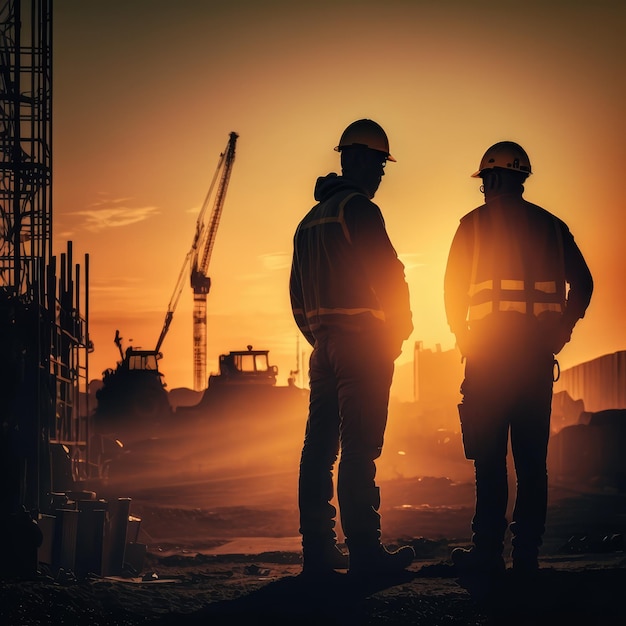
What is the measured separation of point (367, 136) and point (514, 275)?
1.22 m

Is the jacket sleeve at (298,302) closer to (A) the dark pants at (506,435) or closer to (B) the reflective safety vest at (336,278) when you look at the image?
(B) the reflective safety vest at (336,278)

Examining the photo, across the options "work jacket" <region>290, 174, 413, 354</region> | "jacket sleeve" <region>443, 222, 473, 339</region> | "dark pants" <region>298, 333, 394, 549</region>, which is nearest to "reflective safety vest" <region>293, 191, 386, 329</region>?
"work jacket" <region>290, 174, 413, 354</region>

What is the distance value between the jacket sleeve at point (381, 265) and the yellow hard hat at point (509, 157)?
0.76 m

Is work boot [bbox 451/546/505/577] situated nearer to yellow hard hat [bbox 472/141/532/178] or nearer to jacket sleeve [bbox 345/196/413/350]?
jacket sleeve [bbox 345/196/413/350]

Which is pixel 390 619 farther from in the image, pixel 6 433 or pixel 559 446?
pixel 559 446

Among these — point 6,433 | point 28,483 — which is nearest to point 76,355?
point 28,483

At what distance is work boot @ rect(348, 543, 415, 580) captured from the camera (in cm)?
723

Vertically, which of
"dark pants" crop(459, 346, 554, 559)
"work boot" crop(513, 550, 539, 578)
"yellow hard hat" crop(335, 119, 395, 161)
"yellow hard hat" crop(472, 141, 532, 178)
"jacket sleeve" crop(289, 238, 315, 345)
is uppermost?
"yellow hard hat" crop(335, 119, 395, 161)

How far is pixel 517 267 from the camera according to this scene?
284 inches

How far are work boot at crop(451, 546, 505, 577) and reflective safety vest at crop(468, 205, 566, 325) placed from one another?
136 centimetres

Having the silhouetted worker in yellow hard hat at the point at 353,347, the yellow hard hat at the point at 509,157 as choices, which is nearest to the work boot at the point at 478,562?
the silhouetted worker in yellow hard hat at the point at 353,347

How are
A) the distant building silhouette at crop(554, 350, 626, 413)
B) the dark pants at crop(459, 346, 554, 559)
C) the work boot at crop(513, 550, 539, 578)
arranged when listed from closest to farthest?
the work boot at crop(513, 550, 539, 578) < the dark pants at crop(459, 346, 554, 559) < the distant building silhouette at crop(554, 350, 626, 413)

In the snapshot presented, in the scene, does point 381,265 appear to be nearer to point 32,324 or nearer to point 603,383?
point 32,324

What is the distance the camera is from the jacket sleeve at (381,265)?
23.8 ft
